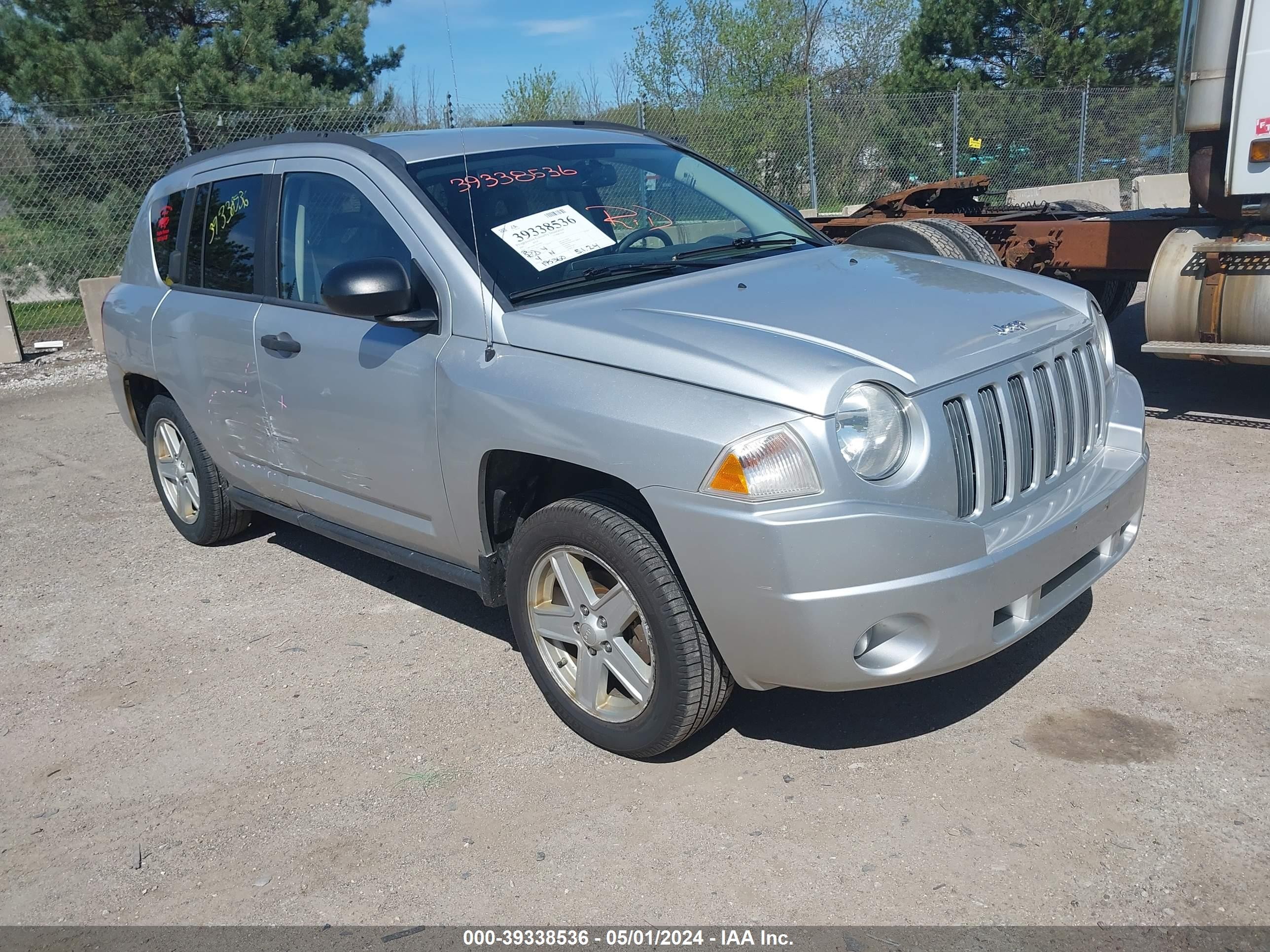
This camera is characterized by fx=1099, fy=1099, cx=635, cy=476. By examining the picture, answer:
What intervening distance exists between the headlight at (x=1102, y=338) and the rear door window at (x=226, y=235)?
328 centimetres

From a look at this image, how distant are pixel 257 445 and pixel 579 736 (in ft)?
6.66

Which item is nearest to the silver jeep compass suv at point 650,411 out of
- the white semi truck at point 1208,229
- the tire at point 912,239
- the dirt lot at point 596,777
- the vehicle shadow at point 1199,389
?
the dirt lot at point 596,777

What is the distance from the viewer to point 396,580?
17.1 ft

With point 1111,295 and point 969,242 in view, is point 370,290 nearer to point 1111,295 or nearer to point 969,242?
point 969,242

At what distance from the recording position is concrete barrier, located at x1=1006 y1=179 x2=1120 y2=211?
54.9ft

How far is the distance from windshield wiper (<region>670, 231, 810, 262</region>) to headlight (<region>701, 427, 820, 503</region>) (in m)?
1.35

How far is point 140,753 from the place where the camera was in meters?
3.85

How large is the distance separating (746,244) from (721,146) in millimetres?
14775

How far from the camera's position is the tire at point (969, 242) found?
21.5ft

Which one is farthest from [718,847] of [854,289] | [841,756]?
[854,289]

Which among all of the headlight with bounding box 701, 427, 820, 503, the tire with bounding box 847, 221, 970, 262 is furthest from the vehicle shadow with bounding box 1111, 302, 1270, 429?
the headlight with bounding box 701, 427, 820, 503

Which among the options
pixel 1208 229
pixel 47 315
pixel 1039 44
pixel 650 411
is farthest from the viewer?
pixel 1039 44

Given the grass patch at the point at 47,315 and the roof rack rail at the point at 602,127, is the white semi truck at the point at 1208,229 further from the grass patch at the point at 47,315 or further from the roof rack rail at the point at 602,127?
the grass patch at the point at 47,315

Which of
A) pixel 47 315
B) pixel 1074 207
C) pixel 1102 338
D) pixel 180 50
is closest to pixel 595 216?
pixel 1102 338
